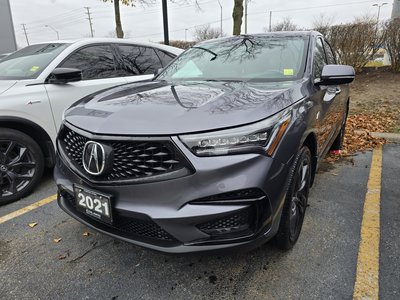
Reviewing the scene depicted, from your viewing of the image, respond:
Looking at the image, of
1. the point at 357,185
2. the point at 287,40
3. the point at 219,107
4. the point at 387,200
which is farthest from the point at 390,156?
the point at 219,107

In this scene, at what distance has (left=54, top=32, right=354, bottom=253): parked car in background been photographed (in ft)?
5.35

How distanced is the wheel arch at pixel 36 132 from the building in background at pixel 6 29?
19.2 meters

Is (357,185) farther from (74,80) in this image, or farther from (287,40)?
(74,80)

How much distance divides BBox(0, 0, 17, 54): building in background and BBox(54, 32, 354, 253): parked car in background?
20755mm

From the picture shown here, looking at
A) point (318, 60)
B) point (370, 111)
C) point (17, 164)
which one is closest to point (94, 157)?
point (17, 164)

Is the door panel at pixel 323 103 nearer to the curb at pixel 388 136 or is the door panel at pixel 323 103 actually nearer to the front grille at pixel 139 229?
the front grille at pixel 139 229

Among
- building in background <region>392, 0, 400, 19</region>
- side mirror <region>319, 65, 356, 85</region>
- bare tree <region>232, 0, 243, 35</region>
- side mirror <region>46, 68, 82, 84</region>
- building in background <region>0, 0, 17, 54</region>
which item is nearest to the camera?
side mirror <region>319, 65, 356, 85</region>

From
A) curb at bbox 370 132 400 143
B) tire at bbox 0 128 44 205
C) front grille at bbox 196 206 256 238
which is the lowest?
curb at bbox 370 132 400 143

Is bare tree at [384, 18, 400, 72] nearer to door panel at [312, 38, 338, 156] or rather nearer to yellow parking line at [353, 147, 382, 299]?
door panel at [312, 38, 338, 156]

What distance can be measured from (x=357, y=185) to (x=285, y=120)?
210 centimetres

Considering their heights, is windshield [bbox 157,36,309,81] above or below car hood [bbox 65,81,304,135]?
above

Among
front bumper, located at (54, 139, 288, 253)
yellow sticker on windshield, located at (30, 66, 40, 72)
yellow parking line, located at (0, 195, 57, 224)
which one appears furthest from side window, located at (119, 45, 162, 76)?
front bumper, located at (54, 139, 288, 253)

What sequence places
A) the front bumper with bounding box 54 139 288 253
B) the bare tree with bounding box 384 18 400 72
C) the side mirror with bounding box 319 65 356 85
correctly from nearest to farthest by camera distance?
the front bumper with bounding box 54 139 288 253, the side mirror with bounding box 319 65 356 85, the bare tree with bounding box 384 18 400 72

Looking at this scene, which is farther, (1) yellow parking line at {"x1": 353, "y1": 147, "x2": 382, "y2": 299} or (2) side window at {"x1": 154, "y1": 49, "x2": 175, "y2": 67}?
(2) side window at {"x1": 154, "y1": 49, "x2": 175, "y2": 67}
